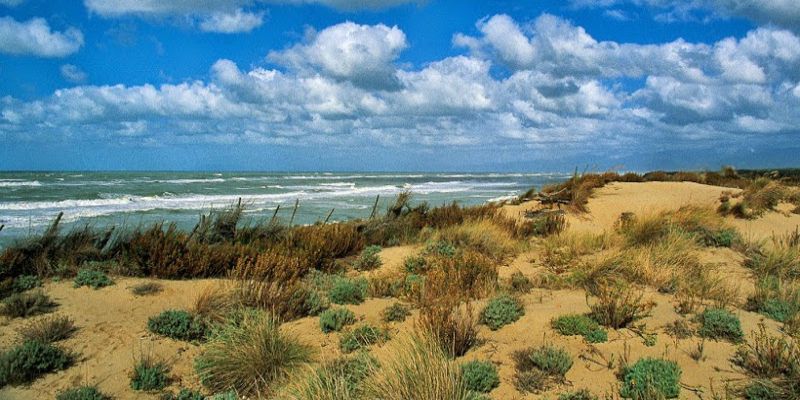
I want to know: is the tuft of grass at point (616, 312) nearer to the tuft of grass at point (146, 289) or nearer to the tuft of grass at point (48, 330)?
the tuft of grass at point (146, 289)

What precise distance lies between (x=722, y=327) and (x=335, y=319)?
4.38 metres

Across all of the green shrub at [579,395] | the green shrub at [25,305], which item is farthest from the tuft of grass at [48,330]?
the green shrub at [579,395]

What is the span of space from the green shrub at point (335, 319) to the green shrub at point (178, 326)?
4.66 feet

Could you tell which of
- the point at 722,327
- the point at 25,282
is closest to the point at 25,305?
the point at 25,282

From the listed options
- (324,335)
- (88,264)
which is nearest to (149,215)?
Answer: (88,264)

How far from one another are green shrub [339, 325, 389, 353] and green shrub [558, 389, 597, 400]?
7.16 ft

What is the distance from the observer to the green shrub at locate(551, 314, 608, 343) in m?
5.48

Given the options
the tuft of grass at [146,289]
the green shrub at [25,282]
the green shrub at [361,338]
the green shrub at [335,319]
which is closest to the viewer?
the green shrub at [361,338]

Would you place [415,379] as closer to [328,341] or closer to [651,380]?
[651,380]

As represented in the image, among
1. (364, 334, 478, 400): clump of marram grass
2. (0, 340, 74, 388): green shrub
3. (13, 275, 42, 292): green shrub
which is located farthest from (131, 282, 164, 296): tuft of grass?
(364, 334, 478, 400): clump of marram grass

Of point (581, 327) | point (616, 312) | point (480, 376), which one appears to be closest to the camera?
point (480, 376)

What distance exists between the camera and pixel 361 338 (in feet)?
19.4

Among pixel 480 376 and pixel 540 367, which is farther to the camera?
pixel 540 367

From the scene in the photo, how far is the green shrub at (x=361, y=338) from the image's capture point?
18.8 feet
